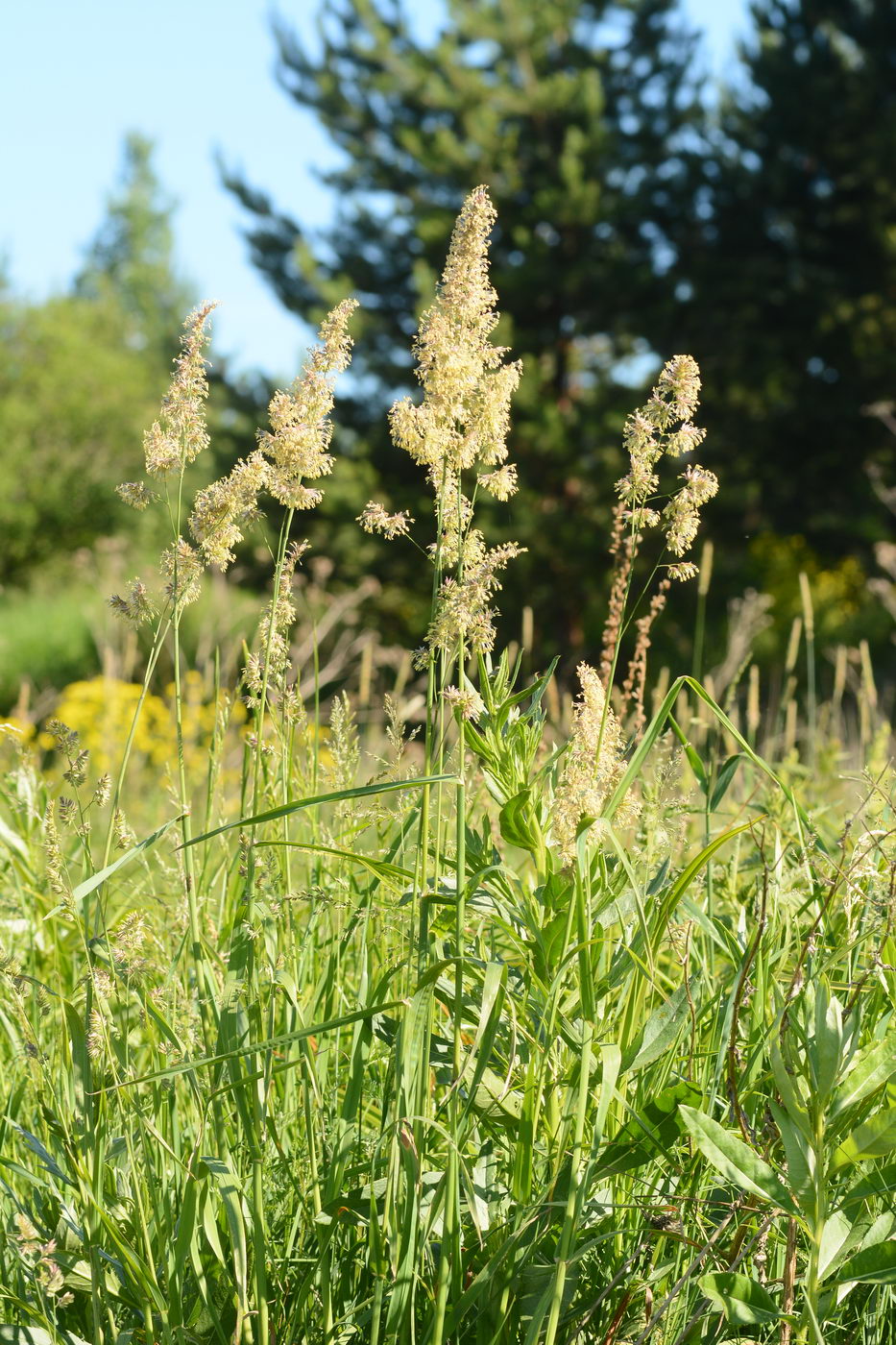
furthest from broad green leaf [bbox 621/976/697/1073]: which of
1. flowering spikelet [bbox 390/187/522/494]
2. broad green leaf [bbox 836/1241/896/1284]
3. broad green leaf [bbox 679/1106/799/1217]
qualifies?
flowering spikelet [bbox 390/187/522/494]

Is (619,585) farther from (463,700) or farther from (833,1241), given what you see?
(833,1241)

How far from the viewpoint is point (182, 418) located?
1.27 meters

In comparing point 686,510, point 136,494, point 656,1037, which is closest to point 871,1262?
point 656,1037

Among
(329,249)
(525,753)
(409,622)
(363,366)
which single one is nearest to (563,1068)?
(525,753)

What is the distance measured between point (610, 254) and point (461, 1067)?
14039 millimetres

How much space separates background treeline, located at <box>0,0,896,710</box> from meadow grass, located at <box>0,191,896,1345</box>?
38.6 ft

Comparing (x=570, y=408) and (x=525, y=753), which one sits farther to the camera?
(x=570, y=408)

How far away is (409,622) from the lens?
13953mm

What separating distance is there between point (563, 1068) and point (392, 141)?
585 inches

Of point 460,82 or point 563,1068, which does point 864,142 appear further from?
point 563,1068

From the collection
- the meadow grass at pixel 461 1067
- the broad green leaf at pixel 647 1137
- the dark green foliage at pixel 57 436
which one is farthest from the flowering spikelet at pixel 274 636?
the dark green foliage at pixel 57 436

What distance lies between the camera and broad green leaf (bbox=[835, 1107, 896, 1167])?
1.08 m

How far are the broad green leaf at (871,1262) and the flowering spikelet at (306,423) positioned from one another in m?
0.95

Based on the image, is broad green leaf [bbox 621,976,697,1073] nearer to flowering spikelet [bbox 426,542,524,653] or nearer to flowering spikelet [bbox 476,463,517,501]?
flowering spikelet [bbox 426,542,524,653]
